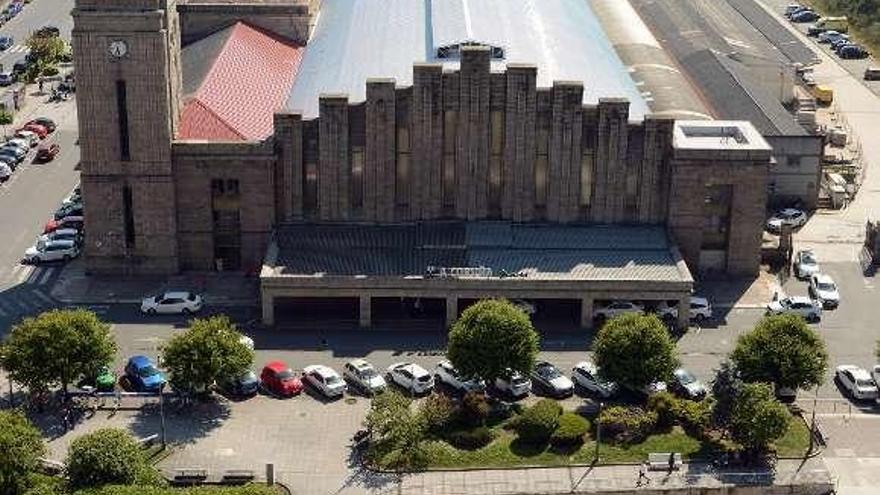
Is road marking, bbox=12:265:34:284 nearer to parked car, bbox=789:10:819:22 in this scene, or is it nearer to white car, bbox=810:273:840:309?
white car, bbox=810:273:840:309

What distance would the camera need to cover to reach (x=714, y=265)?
109750 mm

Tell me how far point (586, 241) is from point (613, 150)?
705cm

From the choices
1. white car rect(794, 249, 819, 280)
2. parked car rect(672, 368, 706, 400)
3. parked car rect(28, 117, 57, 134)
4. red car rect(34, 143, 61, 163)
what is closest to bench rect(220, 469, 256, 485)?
parked car rect(672, 368, 706, 400)

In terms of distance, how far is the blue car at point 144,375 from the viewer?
303ft

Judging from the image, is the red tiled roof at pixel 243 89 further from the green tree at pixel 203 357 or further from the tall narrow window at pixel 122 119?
the green tree at pixel 203 357

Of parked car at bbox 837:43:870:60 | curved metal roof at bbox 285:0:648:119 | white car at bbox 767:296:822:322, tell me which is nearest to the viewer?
white car at bbox 767:296:822:322

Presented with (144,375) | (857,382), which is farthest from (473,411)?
(857,382)

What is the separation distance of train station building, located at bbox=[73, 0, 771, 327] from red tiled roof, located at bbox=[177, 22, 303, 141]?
513 mm

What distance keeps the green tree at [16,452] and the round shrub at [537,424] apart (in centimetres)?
2789

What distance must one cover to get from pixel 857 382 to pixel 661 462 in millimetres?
17186

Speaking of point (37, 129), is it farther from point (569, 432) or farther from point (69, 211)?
point (569, 432)

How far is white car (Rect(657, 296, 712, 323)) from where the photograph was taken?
103m

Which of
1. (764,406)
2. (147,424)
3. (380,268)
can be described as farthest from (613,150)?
(147,424)

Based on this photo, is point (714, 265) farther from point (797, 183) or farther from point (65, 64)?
point (65, 64)
